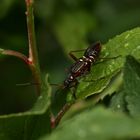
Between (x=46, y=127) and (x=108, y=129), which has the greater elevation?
(x=108, y=129)

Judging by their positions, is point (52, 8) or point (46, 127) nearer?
point (46, 127)

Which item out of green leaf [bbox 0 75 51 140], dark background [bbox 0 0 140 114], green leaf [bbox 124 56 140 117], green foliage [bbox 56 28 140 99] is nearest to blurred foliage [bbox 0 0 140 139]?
dark background [bbox 0 0 140 114]

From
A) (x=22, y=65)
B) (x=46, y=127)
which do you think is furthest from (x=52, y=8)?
(x=46, y=127)

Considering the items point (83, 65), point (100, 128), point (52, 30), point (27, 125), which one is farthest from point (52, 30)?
point (100, 128)

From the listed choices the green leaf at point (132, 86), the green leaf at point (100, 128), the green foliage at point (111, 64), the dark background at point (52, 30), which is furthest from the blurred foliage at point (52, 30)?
the green leaf at point (100, 128)

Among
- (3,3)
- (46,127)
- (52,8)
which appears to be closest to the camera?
(46,127)

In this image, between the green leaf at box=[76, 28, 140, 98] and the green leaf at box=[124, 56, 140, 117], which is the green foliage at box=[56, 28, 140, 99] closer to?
the green leaf at box=[76, 28, 140, 98]

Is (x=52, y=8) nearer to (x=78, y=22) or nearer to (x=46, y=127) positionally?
(x=78, y=22)
